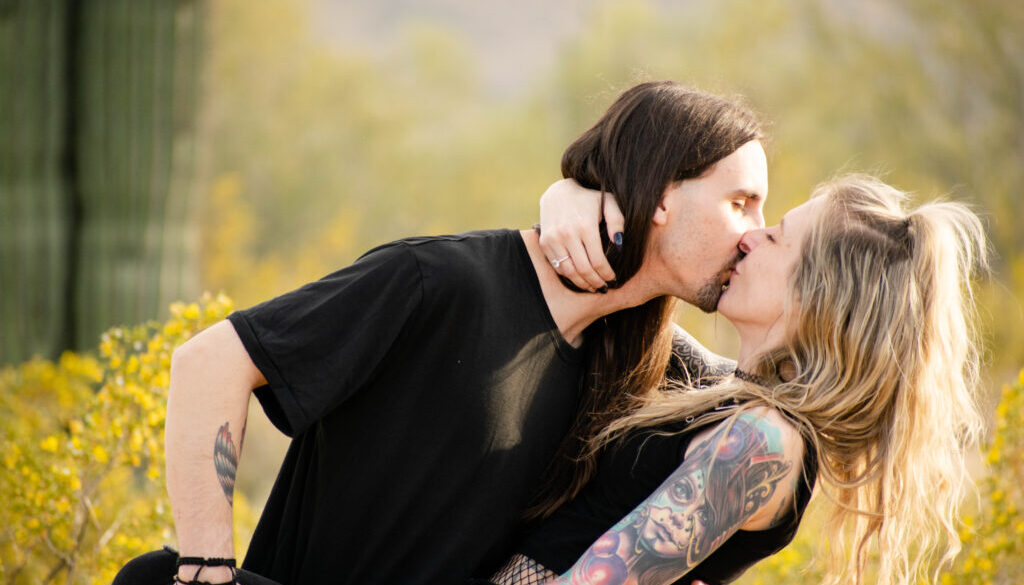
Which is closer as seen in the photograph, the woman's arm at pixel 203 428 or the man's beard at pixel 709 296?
the woman's arm at pixel 203 428

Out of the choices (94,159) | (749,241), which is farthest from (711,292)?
(94,159)

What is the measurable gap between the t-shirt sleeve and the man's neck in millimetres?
360

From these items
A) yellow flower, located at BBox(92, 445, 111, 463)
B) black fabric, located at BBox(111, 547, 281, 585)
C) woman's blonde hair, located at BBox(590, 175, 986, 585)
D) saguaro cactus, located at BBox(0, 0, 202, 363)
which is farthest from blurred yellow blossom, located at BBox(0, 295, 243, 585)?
saguaro cactus, located at BBox(0, 0, 202, 363)

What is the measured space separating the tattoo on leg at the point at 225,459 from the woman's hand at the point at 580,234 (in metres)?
0.83

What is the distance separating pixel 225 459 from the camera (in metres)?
1.88

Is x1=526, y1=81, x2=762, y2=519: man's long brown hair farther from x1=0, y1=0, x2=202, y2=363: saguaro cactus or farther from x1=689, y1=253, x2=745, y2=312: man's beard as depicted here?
x1=0, y1=0, x2=202, y2=363: saguaro cactus

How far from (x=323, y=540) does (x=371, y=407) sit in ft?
1.06

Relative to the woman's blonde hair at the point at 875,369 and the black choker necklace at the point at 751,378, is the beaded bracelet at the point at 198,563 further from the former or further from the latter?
the black choker necklace at the point at 751,378

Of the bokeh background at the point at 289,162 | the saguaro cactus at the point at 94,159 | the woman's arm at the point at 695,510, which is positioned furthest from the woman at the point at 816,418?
the saguaro cactus at the point at 94,159

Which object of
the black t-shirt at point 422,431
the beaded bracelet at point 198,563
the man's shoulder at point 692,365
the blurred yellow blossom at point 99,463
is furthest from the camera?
the blurred yellow blossom at point 99,463

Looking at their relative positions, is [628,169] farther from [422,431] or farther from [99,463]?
[99,463]

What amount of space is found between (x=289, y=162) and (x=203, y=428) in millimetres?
13179

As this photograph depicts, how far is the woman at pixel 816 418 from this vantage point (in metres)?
1.95

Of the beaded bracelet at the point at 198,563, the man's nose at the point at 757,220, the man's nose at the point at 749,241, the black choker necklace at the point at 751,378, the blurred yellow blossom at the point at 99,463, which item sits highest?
the man's nose at the point at 757,220
